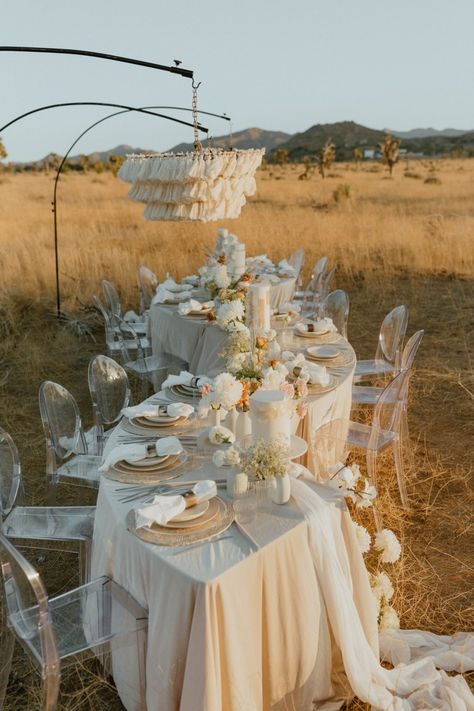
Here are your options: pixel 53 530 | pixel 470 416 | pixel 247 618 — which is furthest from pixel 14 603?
pixel 470 416

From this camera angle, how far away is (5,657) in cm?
288

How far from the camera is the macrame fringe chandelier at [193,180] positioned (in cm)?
406

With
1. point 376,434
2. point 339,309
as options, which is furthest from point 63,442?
point 339,309

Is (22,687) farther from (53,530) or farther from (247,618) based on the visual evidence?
(247,618)

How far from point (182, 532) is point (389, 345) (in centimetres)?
378

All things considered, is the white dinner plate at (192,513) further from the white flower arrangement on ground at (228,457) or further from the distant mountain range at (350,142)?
the distant mountain range at (350,142)

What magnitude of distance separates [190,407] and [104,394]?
4.11 feet

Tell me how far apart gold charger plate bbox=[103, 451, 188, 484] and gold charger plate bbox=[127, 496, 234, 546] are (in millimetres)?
341

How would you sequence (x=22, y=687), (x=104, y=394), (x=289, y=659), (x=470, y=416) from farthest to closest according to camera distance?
(x=470, y=416) < (x=104, y=394) < (x=22, y=687) < (x=289, y=659)

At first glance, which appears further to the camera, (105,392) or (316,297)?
(316,297)

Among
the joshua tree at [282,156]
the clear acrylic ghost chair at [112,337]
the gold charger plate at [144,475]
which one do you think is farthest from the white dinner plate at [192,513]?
the joshua tree at [282,156]

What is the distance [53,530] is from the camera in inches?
135

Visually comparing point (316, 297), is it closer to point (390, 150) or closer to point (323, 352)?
point (323, 352)

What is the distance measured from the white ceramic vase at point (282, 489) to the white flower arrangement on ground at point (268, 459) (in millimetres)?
29
